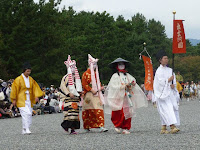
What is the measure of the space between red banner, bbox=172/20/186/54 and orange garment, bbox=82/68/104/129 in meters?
3.02

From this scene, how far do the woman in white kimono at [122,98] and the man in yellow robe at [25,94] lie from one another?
7.01ft

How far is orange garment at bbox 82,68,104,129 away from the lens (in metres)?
12.7

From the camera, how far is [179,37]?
48.6ft

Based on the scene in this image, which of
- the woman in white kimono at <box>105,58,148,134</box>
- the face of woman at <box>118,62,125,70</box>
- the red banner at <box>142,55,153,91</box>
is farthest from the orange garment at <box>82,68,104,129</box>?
the red banner at <box>142,55,153,91</box>

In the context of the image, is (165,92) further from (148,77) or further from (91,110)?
(148,77)

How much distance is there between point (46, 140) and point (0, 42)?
29.2m

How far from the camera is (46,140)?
34.5 ft

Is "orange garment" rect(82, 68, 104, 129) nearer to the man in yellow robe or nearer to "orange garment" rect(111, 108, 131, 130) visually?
"orange garment" rect(111, 108, 131, 130)

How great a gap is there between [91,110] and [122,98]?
3.38ft

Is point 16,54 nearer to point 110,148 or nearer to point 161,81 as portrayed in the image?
point 161,81

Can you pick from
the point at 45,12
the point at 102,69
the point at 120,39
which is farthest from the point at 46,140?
the point at 120,39

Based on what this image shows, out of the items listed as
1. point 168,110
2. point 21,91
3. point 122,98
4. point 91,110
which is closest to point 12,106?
point 21,91

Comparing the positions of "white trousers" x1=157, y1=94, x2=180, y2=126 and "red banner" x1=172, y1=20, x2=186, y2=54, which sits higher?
"red banner" x1=172, y1=20, x2=186, y2=54

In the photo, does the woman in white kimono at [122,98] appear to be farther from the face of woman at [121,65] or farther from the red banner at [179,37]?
the red banner at [179,37]
